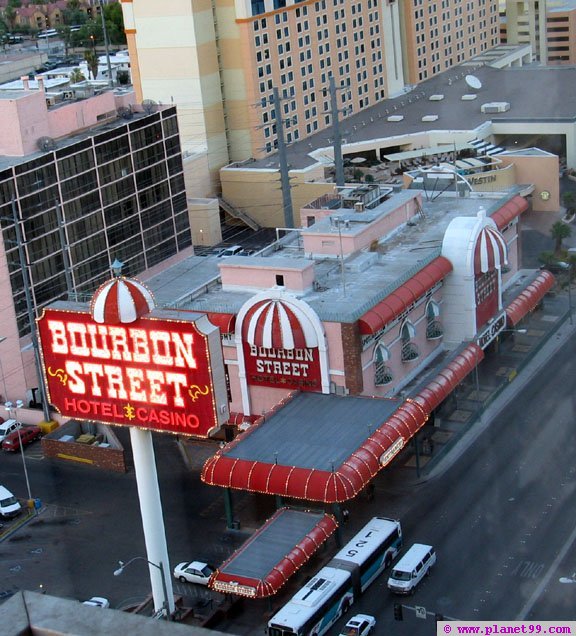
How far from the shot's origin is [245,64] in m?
A: 66.3

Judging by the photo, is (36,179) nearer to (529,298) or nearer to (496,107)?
(529,298)

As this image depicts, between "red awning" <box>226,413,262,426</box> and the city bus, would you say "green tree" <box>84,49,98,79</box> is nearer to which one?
"red awning" <box>226,413,262,426</box>

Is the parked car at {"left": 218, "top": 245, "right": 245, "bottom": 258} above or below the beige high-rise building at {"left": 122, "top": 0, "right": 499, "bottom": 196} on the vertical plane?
below

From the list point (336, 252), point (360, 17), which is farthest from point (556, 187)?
point (336, 252)

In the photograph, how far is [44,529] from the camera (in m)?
37.2

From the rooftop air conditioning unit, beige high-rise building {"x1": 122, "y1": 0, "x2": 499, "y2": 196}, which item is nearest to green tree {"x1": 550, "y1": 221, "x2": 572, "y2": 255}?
beige high-rise building {"x1": 122, "y1": 0, "x2": 499, "y2": 196}

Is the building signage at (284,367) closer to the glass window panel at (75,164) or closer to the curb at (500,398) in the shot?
the curb at (500,398)

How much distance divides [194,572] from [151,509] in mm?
3754

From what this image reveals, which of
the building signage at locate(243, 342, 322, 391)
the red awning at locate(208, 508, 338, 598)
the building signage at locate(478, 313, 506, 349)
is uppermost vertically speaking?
the building signage at locate(243, 342, 322, 391)

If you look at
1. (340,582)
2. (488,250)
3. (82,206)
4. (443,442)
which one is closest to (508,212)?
(488,250)

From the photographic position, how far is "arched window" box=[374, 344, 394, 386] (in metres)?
39.7

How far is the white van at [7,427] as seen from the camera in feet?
143

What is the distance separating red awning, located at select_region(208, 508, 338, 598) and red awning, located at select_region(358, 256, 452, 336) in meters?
6.98

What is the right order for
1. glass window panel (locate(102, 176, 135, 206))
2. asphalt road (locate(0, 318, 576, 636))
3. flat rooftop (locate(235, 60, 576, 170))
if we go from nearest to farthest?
asphalt road (locate(0, 318, 576, 636)) < glass window panel (locate(102, 176, 135, 206)) < flat rooftop (locate(235, 60, 576, 170))
